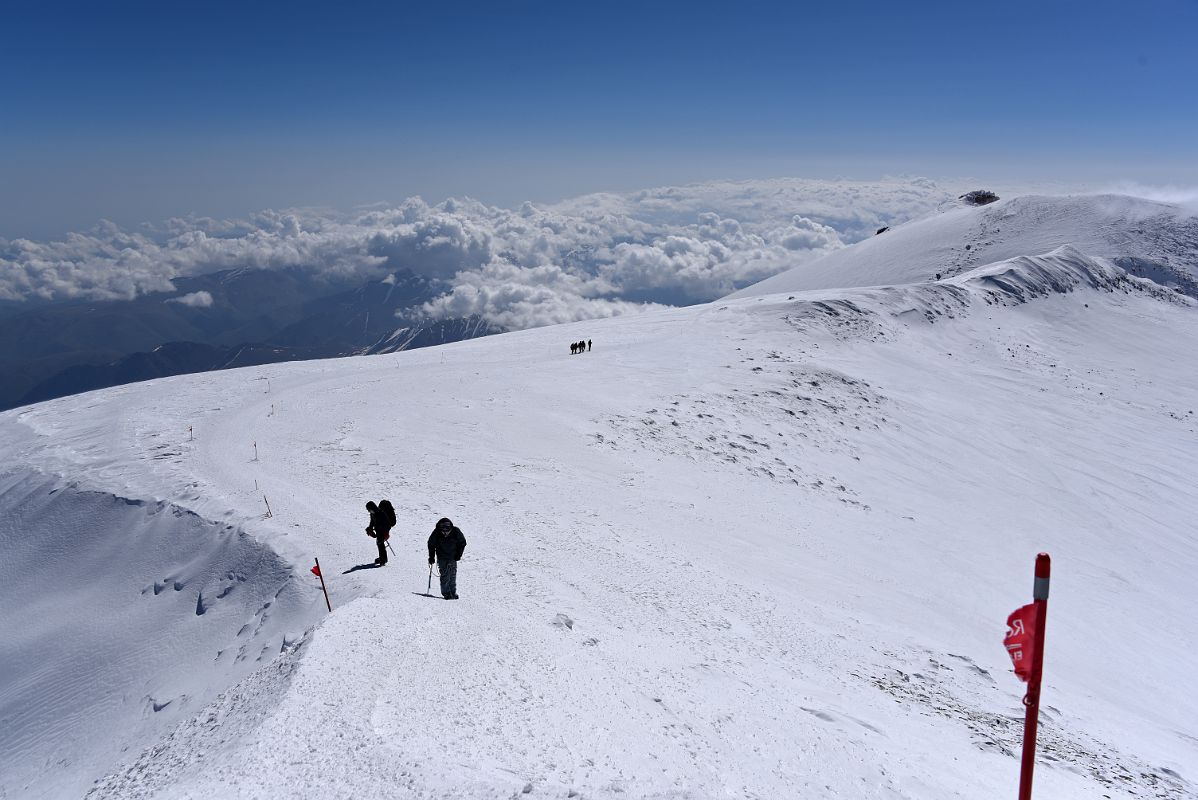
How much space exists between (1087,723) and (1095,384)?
38.8 metres

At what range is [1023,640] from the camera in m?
6.16

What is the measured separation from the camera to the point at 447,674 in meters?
8.32

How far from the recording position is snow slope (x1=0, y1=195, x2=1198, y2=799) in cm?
751

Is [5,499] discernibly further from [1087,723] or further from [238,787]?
[1087,723]

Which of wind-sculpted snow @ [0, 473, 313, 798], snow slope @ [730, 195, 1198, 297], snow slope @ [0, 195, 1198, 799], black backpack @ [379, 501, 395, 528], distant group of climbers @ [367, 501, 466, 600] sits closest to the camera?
snow slope @ [0, 195, 1198, 799]

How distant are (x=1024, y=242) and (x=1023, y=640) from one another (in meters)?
80.0

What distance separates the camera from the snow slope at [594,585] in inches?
296

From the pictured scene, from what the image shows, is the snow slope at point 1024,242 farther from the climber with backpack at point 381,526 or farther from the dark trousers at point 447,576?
the dark trousers at point 447,576

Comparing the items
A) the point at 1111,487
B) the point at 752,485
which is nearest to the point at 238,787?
the point at 752,485

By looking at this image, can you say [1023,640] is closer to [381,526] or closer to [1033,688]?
[1033,688]

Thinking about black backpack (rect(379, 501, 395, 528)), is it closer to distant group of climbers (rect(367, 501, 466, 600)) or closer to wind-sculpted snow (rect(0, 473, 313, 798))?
distant group of climbers (rect(367, 501, 466, 600))

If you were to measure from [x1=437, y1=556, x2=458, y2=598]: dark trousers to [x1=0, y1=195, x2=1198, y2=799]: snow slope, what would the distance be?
65 centimetres

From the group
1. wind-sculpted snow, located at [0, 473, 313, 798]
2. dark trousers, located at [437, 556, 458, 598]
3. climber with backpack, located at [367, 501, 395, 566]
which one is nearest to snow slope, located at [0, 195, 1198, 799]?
wind-sculpted snow, located at [0, 473, 313, 798]

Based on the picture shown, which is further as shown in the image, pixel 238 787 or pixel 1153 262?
pixel 1153 262
